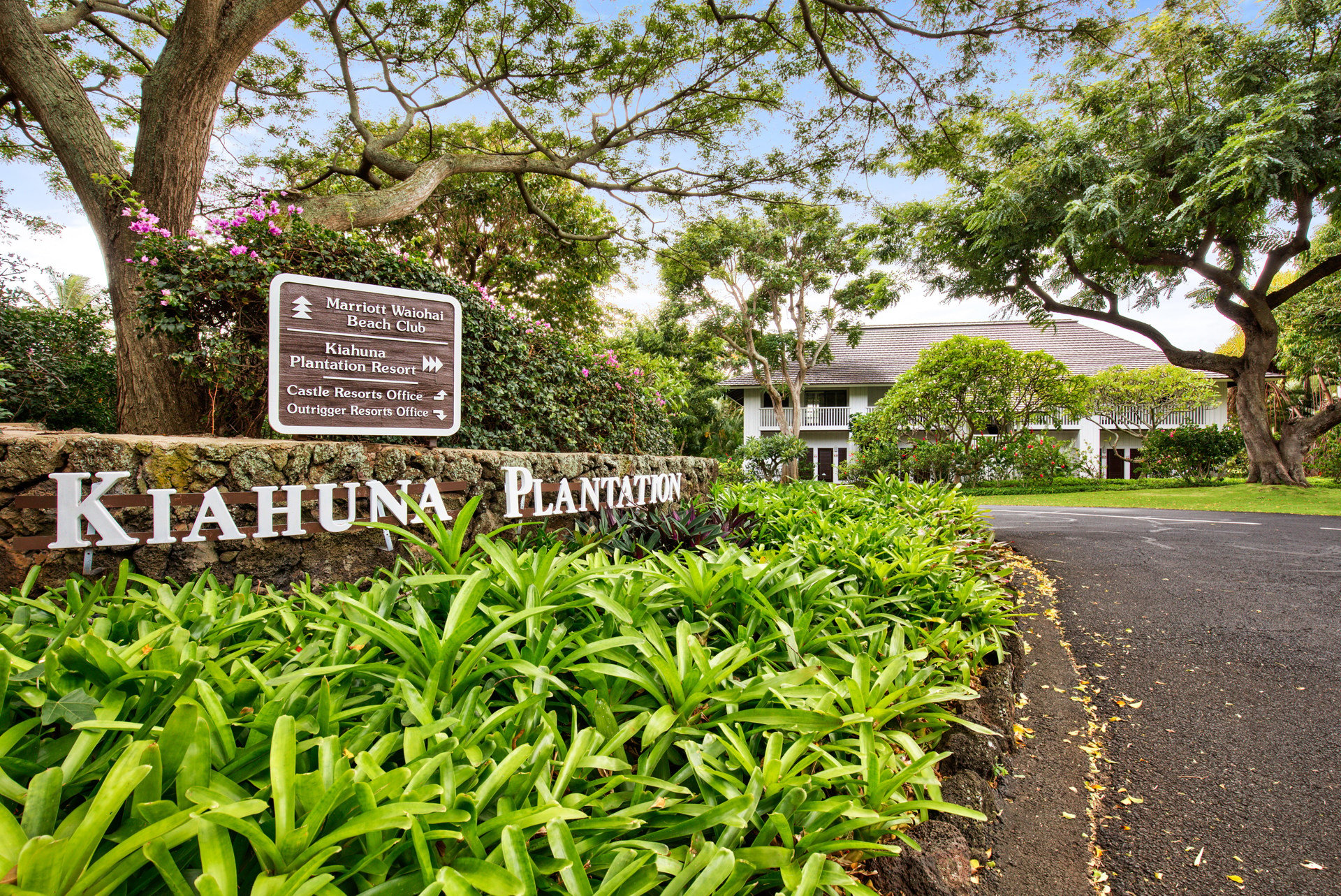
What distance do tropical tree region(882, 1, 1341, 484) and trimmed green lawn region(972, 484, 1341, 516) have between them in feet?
4.07

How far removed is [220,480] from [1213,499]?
15785mm

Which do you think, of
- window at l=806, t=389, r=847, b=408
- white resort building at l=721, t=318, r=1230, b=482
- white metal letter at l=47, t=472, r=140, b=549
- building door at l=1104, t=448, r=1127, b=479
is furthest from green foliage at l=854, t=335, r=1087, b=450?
white metal letter at l=47, t=472, r=140, b=549

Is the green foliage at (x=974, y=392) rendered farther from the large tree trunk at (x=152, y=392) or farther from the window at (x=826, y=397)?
the large tree trunk at (x=152, y=392)

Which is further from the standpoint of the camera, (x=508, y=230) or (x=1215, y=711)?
(x=508, y=230)

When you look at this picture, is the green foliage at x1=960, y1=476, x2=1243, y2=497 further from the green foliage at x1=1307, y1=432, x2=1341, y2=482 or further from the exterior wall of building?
the exterior wall of building

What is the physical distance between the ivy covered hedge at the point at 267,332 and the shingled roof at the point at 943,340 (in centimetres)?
1864

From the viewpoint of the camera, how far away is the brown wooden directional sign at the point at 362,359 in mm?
3576

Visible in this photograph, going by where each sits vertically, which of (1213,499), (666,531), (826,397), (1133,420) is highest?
(826,397)

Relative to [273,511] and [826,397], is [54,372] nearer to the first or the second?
[273,511]

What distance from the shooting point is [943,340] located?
23844 millimetres

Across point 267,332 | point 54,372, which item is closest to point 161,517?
point 267,332

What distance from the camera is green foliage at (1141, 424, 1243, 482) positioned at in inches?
682

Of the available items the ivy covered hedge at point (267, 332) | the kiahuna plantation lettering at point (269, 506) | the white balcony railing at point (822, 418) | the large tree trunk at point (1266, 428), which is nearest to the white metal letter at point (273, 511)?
the kiahuna plantation lettering at point (269, 506)

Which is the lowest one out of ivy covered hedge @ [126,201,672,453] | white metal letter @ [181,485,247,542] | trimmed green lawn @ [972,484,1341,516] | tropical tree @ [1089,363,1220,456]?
trimmed green lawn @ [972,484,1341,516]
